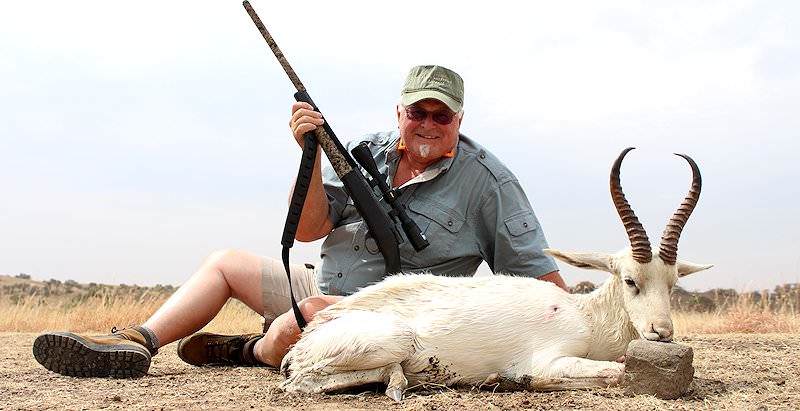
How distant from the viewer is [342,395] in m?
5.00

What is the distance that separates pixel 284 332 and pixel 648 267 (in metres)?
2.65

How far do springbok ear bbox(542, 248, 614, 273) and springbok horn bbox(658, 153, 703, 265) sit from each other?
1.29ft

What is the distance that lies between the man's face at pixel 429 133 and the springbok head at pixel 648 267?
1567 mm

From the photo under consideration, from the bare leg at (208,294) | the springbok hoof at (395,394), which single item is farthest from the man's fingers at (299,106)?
the springbok hoof at (395,394)

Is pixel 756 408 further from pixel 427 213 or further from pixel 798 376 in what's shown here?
pixel 427 213

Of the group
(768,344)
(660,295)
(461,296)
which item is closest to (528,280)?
(461,296)

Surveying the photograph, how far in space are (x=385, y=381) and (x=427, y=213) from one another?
1.79m

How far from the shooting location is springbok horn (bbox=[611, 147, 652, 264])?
520 cm

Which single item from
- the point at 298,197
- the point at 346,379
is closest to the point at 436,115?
the point at 298,197

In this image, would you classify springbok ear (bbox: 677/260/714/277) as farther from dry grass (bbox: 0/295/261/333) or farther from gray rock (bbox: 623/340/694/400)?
dry grass (bbox: 0/295/261/333)

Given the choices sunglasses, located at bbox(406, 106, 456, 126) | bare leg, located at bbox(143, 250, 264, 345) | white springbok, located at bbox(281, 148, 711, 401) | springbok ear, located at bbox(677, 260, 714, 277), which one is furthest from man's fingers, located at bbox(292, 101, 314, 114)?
springbok ear, located at bbox(677, 260, 714, 277)

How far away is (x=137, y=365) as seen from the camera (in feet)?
19.7

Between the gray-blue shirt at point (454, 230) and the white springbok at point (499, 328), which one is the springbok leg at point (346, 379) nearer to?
the white springbok at point (499, 328)

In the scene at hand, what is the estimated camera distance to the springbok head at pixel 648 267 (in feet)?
16.6
